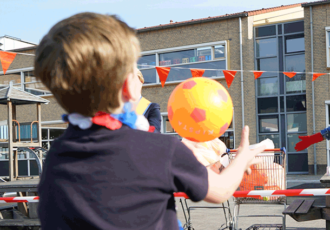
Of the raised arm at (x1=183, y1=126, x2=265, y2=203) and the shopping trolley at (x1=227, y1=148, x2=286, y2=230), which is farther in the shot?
the shopping trolley at (x1=227, y1=148, x2=286, y2=230)

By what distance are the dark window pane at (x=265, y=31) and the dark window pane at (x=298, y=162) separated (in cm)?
536

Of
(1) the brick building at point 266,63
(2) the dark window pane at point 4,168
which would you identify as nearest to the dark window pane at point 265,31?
(1) the brick building at point 266,63

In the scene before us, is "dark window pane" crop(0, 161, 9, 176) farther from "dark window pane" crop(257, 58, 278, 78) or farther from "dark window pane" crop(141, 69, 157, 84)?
"dark window pane" crop(257, 58, 278, 78)

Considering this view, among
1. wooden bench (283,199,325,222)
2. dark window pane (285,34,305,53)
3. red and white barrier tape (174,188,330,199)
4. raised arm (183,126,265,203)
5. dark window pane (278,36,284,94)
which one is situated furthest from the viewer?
dark window pane (278,36,284,94)

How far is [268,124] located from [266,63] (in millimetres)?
2670

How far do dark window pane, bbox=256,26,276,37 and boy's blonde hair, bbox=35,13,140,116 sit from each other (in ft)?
54.7

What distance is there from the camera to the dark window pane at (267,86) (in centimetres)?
1681

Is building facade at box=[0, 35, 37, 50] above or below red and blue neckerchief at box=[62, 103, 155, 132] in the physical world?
above

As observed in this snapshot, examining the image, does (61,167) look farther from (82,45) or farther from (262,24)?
(262,24)

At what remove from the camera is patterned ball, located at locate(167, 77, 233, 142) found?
8.34ft

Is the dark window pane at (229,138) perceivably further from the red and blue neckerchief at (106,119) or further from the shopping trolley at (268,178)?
the red and blue neckerchief at (106,119)

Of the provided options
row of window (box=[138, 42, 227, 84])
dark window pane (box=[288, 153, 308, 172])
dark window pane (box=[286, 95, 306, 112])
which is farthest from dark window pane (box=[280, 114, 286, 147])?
row of window (box=[138, 42, 227, 84])

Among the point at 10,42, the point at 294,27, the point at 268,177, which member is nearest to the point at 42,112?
the point at 10,42

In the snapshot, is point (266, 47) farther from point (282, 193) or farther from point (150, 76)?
point (282, 193)
